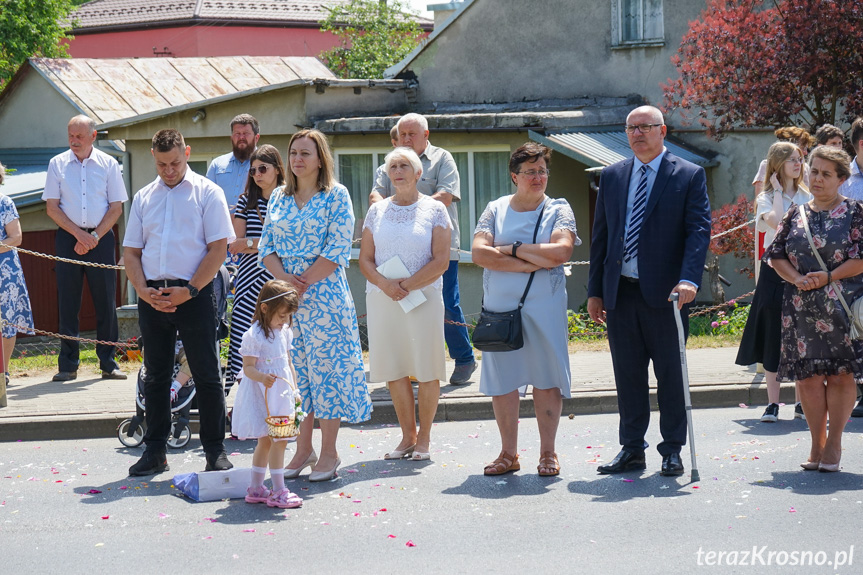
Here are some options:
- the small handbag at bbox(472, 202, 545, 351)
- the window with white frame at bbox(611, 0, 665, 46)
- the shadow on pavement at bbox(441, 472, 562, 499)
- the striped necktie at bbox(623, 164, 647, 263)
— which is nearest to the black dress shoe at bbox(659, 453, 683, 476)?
the shadow on pavement at bbox(441, 472, 562, 499)

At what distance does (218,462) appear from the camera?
7656mm

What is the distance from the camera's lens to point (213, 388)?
7711 mm

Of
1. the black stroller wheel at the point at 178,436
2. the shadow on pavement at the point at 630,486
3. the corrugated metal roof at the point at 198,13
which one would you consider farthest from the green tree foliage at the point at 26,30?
the shadow on pavement at the point at 630,486

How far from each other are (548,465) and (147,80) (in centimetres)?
1979

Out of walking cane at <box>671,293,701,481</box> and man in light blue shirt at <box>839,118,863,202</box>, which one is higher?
man in light blue shirt at <box>839,118,863,202</box>

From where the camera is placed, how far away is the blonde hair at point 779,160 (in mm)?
9016

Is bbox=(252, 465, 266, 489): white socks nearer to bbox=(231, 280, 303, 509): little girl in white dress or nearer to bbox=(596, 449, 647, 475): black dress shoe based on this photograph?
bbox=(231, 280, 303, 509): little girl in white dress

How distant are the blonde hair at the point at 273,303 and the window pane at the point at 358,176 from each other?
13.0 m

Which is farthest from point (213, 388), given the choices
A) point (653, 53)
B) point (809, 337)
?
point (653, 53)

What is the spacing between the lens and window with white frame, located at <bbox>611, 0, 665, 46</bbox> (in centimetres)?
1964

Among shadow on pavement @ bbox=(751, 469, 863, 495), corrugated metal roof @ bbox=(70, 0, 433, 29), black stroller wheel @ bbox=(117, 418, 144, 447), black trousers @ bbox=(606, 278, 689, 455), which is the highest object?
corrugated metal roof @ bbox=(70, 0, 433, 29)

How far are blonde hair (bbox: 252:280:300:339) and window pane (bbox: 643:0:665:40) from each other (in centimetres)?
1407

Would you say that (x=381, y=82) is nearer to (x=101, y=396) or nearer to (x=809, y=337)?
(x=101, y=396)

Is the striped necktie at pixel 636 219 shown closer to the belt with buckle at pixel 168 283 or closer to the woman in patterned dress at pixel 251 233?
the woman in patterned dress at pixel 251 233
